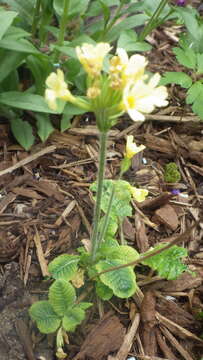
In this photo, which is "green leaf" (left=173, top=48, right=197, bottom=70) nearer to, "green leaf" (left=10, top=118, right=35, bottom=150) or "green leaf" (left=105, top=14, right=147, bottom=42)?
"green leaf" (left=105, top=14, right=147, bottom=42)

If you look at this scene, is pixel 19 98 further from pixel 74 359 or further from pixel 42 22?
pixel 74 359

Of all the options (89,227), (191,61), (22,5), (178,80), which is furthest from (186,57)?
(89,227)

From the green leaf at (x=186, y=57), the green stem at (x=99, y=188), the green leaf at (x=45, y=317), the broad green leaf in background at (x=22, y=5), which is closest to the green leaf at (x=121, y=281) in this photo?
the green stem at (x=99, y=188)

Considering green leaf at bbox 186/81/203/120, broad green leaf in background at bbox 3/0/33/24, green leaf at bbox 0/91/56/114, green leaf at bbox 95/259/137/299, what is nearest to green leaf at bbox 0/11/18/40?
green leaf at bbox 0/91/56/114

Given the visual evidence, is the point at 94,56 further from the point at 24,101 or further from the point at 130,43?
the point at 130,43

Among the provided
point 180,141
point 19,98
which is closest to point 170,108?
point 180,141
